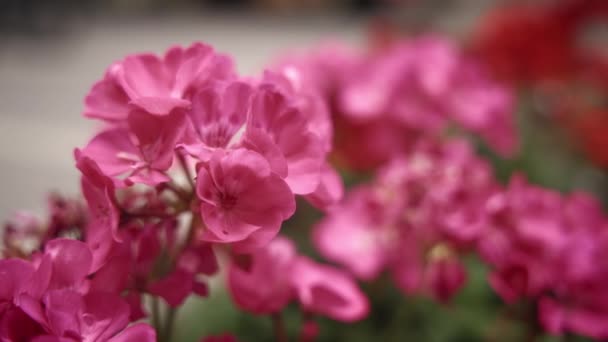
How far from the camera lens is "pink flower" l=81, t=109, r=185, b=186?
224mm

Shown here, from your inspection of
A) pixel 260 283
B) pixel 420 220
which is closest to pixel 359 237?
pixel 420 220

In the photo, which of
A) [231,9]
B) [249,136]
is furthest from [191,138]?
[231,9]

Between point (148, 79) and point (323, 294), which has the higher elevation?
point (148, 79)

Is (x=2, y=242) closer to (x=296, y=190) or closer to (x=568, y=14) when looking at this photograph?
(x=296, y=190)

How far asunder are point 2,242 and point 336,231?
243 mm

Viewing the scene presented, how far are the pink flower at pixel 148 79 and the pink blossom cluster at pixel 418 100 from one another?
0.77 feet

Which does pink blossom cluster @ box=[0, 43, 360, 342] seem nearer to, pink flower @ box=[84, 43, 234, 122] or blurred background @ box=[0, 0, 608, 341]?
pink flower @ box=[84, 43, 234, 122]

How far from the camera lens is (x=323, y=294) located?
31 cm

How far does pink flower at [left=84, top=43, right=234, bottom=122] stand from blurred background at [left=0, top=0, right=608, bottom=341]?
268 millimetres

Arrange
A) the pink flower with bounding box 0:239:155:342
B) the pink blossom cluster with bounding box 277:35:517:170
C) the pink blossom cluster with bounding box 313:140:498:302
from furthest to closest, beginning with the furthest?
1. the pink blossom cluster with bounding box 277:35:517:170
2. the pink blossom cluster with bounding box 313:140:498:302
3. the pink flower with bounding box 0:239:155:342

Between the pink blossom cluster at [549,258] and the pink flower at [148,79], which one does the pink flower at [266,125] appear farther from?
the pink blossom cluster at [549,258]

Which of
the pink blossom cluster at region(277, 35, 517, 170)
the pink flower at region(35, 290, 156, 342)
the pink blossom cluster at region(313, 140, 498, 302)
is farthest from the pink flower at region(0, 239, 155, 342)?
the pink blossom cluster at region(277, 35, 517, 170)

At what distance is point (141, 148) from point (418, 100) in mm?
317

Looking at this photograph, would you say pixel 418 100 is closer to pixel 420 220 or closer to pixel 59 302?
pixel 420 220
